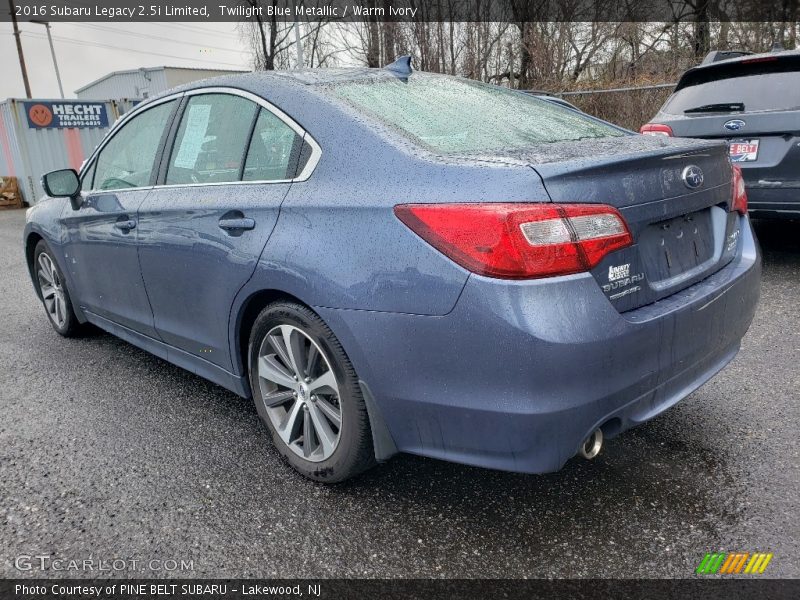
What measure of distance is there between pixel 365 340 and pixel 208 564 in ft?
2.92

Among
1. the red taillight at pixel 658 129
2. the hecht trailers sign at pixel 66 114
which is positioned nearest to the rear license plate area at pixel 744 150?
the red taillight at pixel 658 129

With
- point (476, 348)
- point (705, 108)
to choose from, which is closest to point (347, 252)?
point (476, 348)

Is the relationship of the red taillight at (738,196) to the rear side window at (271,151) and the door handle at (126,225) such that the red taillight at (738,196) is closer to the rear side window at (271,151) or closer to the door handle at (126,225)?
the rear side window at (271,151)

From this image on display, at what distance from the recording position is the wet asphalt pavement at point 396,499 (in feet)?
6.73

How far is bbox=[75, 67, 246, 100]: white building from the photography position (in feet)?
107

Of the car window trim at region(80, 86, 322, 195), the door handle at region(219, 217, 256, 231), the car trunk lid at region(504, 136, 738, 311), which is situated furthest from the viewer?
the door handle at region(219, 217, 256, 231)

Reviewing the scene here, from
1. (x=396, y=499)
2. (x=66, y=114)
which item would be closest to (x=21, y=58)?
(x=66, y=114)

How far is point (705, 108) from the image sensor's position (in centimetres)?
506

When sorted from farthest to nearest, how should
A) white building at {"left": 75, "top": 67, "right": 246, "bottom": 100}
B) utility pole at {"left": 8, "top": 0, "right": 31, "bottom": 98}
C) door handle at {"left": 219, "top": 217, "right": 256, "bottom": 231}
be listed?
utility pole at {"left": 8, "top": 0, "right": 31, "bottom": 98}, white building at {"left": 75, "top": 67, "right": 246, "bottom": 100}, door handle at {"left": 219, "top": 217, "right": 256, "bottom": 231}

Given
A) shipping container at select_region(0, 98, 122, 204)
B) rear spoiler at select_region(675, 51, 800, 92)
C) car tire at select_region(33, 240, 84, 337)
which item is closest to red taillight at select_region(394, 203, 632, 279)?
car tire at select_region(33, 240, 84, 337)

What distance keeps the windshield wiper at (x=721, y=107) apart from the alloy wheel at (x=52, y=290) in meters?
4.98

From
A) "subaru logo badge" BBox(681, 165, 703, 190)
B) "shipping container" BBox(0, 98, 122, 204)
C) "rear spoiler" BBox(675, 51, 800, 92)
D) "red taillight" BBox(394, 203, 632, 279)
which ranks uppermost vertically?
"rear spoiler" BBox(675, 51, 800, 92)

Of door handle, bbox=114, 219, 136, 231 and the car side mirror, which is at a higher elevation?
the car side mirror

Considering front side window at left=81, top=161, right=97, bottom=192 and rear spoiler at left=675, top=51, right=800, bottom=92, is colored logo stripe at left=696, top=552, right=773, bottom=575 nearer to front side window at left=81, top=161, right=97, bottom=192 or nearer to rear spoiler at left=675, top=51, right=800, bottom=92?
front side window at left=81, top=161, right=97, bottom=192
